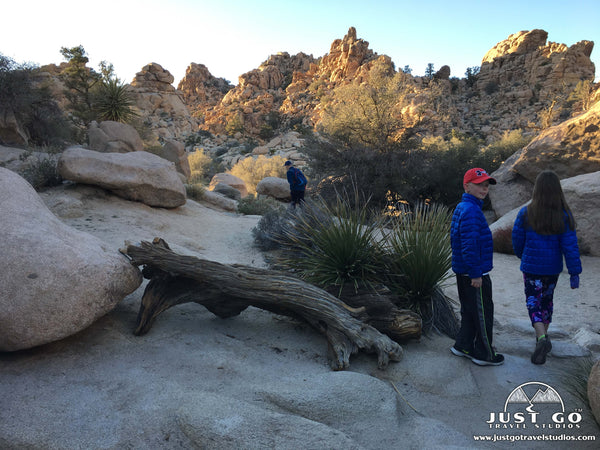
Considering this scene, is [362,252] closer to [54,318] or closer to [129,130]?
[54,318]

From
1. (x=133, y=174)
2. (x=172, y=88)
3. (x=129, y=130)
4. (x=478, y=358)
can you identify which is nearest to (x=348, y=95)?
(x=129, y=130)

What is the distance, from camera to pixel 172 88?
42.9 m

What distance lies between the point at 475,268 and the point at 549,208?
105 centimetres

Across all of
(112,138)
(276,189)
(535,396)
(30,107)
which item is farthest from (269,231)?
(30,107)

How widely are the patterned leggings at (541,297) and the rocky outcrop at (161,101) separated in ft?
126

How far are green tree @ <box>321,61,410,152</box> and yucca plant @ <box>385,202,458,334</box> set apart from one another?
11.0m

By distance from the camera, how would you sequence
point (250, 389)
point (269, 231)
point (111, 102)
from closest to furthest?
point (250, 389)
point (269, 231)
point (111, 102)

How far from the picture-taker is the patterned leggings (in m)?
4.16

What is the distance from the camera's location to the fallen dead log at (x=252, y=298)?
3939 millimetres

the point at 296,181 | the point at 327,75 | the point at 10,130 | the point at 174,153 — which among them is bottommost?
the point at 296,181

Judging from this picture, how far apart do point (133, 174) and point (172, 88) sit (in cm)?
3749

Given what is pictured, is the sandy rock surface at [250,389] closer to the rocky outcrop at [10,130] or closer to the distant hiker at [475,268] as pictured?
the distant hiker at [475,268]

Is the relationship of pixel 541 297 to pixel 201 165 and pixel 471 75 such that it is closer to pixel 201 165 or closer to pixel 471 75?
pixel 201 165

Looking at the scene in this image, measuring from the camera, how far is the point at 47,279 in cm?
327
